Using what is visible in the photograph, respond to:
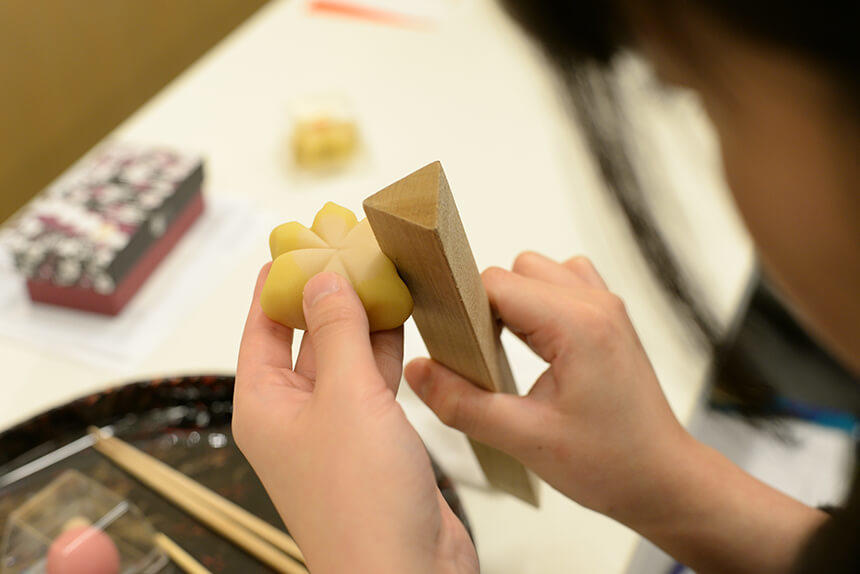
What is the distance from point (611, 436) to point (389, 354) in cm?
16

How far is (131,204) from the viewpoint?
78 cm

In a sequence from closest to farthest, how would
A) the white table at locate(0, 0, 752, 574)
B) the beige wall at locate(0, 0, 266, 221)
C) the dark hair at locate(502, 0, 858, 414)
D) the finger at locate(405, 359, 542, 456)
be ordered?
the dark hair at locate(502, 0, 858, 414) → the finger at locate(405, 359, 542, 456) → the white table at locate(0, 0, 752, 574) → the beige wall at locate(0, 0, 266, 221)

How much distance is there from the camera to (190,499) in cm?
55

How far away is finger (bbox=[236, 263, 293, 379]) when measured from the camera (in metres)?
0.42

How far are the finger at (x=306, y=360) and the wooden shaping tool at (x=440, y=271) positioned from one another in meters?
0.07

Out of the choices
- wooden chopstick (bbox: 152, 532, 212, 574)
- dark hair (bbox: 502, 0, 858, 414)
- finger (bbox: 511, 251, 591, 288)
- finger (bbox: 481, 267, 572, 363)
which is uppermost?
dark hair (bbox: 502, 0, 858, 414)

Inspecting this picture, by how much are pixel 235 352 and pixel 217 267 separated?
0.44ft

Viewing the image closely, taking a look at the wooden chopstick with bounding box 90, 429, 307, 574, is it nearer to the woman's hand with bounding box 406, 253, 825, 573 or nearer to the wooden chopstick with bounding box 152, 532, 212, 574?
the wooden chopstick with bounding box 152, 532, 212, 574

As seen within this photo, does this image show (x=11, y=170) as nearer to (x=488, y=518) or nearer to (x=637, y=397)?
(x=488, y=518)

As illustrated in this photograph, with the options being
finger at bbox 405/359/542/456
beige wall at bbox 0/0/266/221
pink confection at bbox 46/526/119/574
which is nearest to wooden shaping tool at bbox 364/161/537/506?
finger at bbox 405/359/542/456

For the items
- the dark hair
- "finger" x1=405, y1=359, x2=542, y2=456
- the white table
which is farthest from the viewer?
the white table

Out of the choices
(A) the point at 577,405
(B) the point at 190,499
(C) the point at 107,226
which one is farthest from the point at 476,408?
(C) the point at 107,226

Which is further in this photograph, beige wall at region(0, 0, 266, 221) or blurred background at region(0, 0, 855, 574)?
beige wall at region(0, 0, 266, 221)

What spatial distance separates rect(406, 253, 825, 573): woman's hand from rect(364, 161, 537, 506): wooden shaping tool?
22mm
